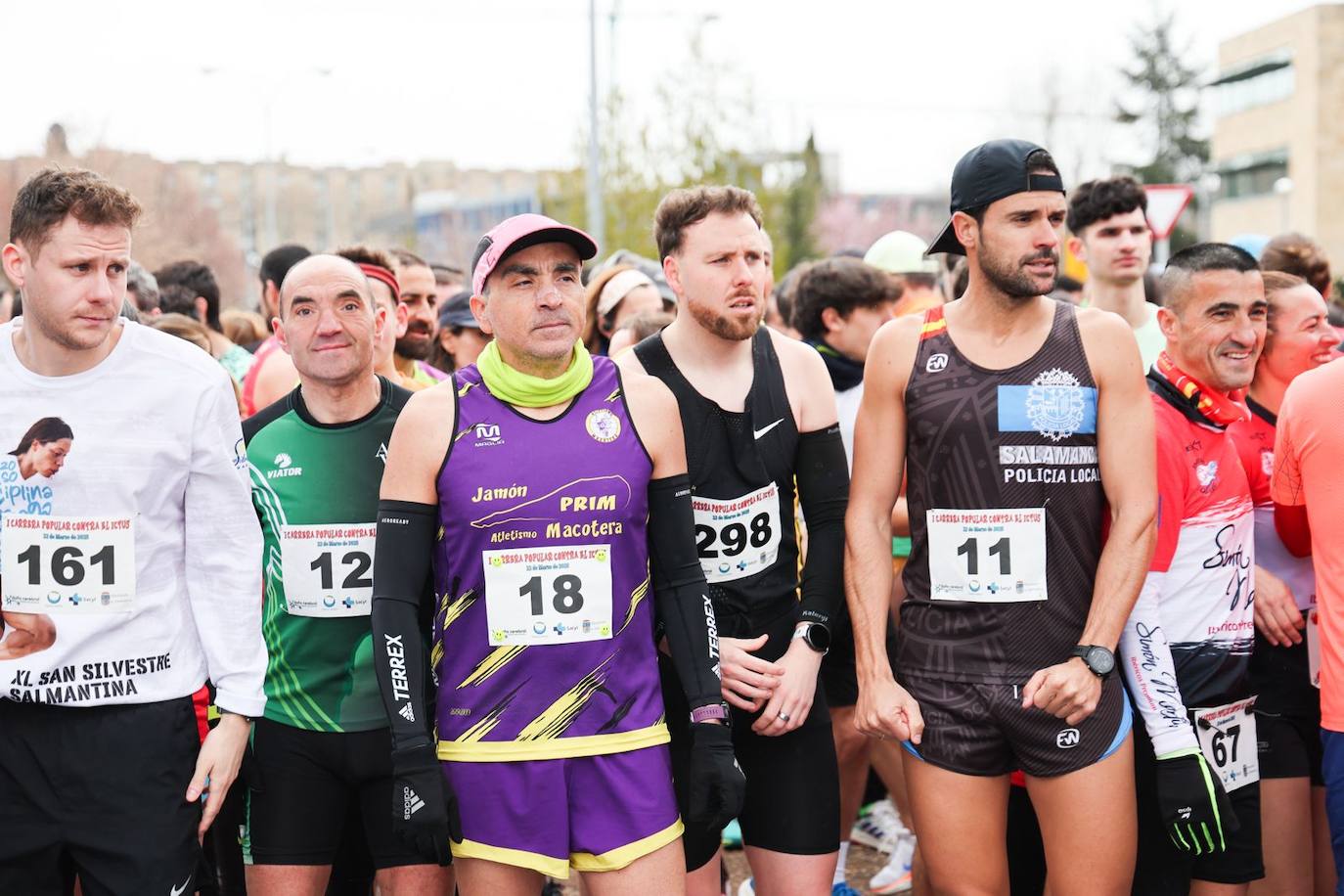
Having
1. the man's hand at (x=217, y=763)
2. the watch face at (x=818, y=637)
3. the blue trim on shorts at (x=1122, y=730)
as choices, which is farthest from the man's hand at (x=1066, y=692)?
the man's hand at (x=217, y=763)

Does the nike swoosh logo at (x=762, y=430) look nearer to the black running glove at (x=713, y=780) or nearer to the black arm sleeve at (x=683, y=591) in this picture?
the black arm sleeve at (x=683, y=591)

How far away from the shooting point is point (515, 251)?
11.6 ft

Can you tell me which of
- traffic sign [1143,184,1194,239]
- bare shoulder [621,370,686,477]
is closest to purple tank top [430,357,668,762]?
bare shoulder [621,370,686,477]

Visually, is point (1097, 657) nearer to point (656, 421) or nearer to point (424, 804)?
point (656, 421)

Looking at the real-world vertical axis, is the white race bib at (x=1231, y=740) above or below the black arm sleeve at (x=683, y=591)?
below

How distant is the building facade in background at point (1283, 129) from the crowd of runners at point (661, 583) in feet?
147

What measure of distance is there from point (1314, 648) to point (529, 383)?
2.69 meters

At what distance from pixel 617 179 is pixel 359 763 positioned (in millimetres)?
20371

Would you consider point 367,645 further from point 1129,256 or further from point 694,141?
point 694,141

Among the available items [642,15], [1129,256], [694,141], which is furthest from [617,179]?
[1129,256]

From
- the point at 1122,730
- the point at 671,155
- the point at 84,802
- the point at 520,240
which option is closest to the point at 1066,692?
the point at 1122,730

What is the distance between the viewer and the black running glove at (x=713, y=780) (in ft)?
11.1

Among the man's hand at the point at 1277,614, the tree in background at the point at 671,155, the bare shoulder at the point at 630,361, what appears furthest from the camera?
the tree in background at the point at 671,155

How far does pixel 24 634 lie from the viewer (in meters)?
3.29
